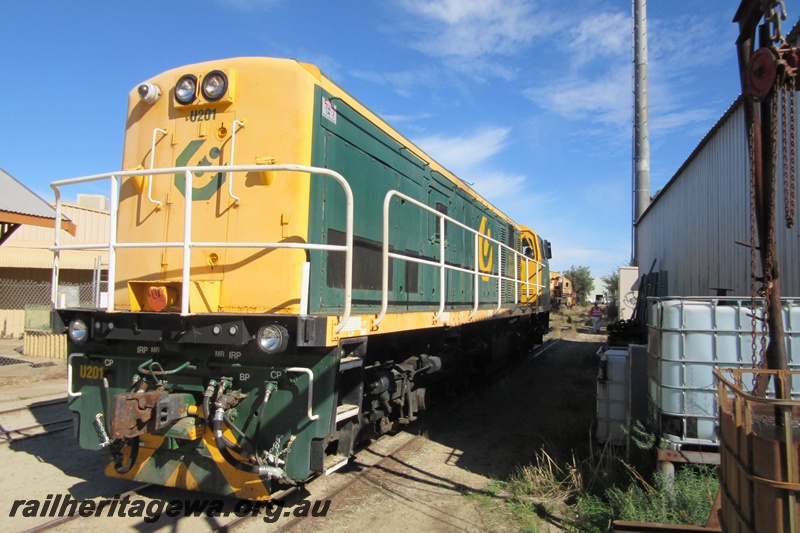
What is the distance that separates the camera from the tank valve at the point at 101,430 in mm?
4320

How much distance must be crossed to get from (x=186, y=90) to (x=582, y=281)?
198 ft

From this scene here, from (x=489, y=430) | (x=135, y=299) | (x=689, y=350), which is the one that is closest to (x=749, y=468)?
(x=689, y=350)

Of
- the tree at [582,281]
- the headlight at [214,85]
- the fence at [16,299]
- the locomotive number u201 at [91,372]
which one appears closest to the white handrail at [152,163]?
the headlight at [214,85]

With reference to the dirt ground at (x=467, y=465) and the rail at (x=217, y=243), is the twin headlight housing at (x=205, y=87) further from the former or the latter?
the dirt ground at (x=467, y=465)

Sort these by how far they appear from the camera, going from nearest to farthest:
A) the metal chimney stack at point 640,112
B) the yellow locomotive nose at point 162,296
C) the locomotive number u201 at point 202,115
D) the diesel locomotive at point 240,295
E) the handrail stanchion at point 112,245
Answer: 1. the diesel locomotive at point 240,295
2. the handrail stanchion at point 112,245
3. the yellow locomotive nose at point 162,296
4. the locomotive number u201 at point 202,115
5. the metal chimney stack at point 640,112

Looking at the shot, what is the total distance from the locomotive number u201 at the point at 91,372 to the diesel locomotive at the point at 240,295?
1.0 inches

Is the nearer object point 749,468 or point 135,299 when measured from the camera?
point 749,468

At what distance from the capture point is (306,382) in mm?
A: 4008

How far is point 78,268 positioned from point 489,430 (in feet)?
55.3

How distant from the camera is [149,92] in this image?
5031 mm

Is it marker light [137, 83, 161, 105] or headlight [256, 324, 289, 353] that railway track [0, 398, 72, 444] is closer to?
marker light [137, 83, 161, 105]

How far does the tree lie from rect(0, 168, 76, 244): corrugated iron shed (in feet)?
184

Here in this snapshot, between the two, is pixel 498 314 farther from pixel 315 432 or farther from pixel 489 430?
pixel 315 432

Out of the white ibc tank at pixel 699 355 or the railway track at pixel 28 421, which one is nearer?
the white ibc tank at pixel 699 355
